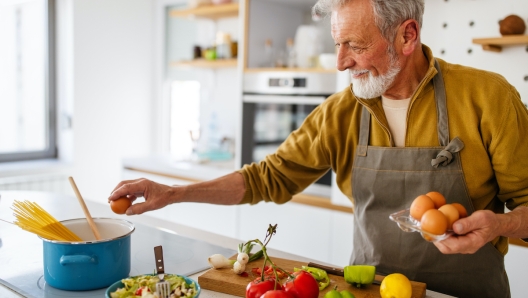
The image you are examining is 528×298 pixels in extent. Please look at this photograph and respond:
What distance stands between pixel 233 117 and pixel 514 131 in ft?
8.84

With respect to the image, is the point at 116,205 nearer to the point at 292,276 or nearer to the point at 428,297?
the point at 292,276

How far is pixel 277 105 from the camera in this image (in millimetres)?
2992

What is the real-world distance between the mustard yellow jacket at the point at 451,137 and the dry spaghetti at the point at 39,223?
1.93ft

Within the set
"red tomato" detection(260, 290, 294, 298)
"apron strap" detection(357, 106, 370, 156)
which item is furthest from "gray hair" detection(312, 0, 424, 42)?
"red tomato" detection(260, 290, 294, 298)

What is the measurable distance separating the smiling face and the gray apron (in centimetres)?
15

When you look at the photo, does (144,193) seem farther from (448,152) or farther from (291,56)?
(291,56)

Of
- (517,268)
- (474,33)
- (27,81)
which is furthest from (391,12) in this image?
(27,81)

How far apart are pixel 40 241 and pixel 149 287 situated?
2.22 feet

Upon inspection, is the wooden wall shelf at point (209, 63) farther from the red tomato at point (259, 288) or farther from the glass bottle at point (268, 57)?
the red tomato at point (259, 288)

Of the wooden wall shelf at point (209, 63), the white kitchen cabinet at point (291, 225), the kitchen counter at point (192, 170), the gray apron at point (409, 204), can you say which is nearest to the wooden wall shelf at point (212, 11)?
the wooden wall shelf at point (209, 63)

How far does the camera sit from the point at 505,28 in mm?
2127

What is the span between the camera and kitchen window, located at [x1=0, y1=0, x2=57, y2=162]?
3793 mm

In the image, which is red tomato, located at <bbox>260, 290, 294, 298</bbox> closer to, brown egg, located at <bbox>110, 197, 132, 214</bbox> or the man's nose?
brown egg, located at <bbox>110, 197, 132, 214</bbox>

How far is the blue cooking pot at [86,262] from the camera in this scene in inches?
43.9
